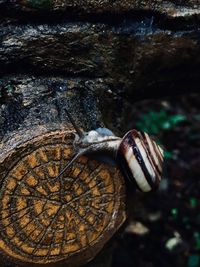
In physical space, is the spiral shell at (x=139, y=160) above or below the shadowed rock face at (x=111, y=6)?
below

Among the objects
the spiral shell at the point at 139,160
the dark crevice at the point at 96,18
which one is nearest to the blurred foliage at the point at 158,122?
the dark crevice at the point at 96,18

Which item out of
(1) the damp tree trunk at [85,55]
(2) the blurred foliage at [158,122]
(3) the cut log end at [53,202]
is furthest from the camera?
(2) the blurred foliage at [158,122]

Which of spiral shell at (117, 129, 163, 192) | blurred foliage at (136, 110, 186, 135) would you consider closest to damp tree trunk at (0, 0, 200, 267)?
spiral shell at (117, 129, 163, 192)

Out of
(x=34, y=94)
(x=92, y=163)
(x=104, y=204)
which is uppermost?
(x=34, y=94)

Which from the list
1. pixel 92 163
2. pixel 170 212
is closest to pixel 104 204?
pixel 92 163

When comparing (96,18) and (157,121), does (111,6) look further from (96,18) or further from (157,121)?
(157,121)

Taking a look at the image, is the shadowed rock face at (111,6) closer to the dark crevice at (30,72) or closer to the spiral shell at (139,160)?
the dark crevice at (30,72)

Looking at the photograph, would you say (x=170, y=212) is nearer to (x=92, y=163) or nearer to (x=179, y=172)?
(x=179, y=172)
